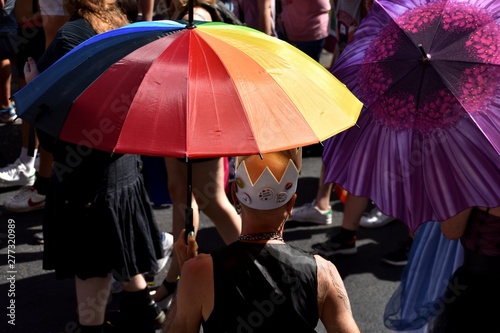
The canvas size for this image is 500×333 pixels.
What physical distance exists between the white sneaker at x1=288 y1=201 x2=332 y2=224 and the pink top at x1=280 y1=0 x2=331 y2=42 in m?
1.68

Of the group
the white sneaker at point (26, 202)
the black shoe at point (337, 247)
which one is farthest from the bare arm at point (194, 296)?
the white sneaker at point (26, 202)

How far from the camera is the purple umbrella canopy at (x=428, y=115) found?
2.51 m

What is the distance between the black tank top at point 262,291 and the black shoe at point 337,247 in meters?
2.51

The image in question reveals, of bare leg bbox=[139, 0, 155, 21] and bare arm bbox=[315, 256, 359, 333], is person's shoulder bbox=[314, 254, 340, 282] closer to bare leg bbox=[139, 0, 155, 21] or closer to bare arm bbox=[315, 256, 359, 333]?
bare arm bbox=[315, 256, 359, 333]

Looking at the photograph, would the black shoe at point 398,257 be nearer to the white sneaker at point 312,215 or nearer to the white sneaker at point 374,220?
the white sneaker at point 374,220

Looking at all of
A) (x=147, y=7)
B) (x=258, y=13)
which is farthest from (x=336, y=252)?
(x=147, y=7)

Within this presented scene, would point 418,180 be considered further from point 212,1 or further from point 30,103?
point 212,1

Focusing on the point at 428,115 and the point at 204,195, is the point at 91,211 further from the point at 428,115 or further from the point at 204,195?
the point at 428,115

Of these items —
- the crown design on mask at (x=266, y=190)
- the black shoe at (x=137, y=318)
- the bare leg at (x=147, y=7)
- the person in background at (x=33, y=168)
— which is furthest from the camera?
the bare leg at (x=147, y=7)

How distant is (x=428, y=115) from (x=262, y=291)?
86 cm

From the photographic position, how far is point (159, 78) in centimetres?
228

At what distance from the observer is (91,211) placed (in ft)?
10.9

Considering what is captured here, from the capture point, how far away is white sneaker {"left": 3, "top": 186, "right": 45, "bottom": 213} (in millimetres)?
5109

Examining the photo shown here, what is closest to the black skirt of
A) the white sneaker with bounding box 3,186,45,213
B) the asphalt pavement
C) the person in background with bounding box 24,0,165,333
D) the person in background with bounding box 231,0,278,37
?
the person in background with bounding box 24,0,165,333
